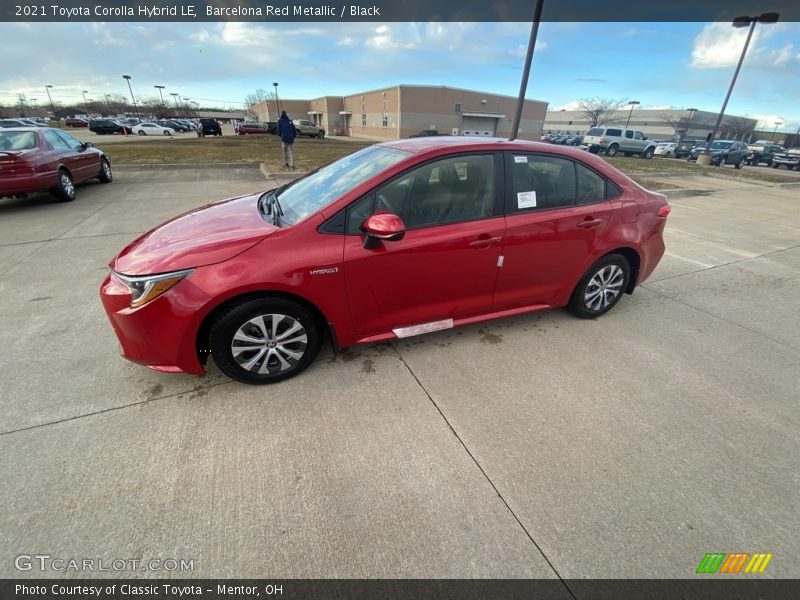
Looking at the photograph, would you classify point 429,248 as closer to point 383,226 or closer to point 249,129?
point 383,226

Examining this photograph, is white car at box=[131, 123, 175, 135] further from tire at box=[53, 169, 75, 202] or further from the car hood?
the car hood

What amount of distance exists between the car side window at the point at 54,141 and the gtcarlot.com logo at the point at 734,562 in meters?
10.5

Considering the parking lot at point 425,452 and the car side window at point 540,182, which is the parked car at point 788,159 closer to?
the parking lot at point 425,452

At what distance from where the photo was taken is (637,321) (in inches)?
145

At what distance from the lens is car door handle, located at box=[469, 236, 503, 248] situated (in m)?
2.72

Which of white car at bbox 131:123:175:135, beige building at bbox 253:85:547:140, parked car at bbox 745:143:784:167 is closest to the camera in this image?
parked car at bbox 745:143:784:167

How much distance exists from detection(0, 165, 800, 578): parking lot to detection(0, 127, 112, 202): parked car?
4451 mm

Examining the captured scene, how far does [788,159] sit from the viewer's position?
2869 cm

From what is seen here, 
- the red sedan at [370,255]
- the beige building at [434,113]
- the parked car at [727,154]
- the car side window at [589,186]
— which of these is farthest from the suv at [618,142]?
the red sedan at [370,255]

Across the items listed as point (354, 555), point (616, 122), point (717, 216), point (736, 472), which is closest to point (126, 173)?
point (354, 555)

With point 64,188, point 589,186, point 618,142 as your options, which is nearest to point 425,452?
point 589,186

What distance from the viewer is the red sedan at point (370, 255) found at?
2.27 m

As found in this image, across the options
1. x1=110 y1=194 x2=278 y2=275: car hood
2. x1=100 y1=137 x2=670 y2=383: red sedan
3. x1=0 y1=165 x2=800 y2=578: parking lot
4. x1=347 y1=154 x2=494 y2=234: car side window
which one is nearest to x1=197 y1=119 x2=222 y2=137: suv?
x1=0 y1=165 x2=800 y2=578: parking lot

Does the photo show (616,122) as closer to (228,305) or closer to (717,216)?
(717,216)
